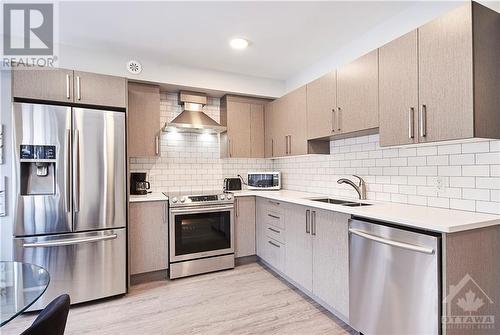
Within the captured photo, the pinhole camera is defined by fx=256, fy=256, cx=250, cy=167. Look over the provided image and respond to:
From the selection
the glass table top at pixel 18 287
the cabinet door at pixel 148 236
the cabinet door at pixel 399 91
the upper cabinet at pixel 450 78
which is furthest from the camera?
the cabinet door at pixel 148 236

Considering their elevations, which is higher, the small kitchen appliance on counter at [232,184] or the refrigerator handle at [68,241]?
the small kitchen appliance on counter at [232,184]

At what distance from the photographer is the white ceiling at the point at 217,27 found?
2.08 meters

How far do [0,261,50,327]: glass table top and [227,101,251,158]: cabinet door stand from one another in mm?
2466

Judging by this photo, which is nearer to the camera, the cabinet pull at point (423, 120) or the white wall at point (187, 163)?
the cabinet pull at point (423, 120)

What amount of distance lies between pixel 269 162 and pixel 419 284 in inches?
114

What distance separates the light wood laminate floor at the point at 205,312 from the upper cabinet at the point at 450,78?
1632 millimetres

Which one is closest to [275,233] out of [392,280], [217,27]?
[392,280]

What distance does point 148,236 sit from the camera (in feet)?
9.23

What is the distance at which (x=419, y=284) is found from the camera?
1460 mm

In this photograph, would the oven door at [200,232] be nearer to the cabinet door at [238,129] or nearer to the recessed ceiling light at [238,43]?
the cabinet door at [238,129]

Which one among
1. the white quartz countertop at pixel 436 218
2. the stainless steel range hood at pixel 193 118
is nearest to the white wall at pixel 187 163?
the stainless steel range hood at pixel 193 118

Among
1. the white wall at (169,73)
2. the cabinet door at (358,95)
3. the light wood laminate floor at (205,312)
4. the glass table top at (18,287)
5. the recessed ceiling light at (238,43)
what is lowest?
the light wood laminate floor at (205,312)

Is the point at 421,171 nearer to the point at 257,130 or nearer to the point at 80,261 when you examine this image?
the point at 257,130

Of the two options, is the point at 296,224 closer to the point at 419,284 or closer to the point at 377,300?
the point at 377,300
